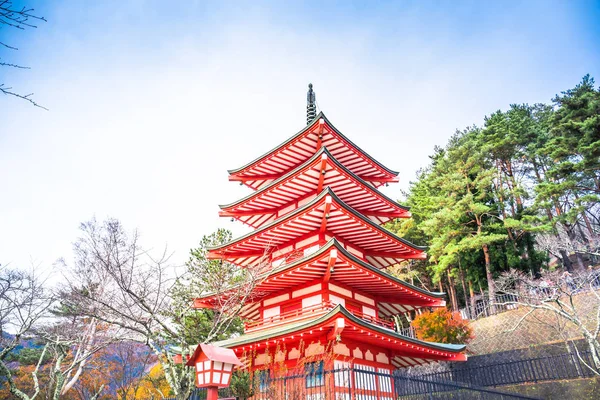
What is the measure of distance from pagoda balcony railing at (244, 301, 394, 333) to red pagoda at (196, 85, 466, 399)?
0.16ft

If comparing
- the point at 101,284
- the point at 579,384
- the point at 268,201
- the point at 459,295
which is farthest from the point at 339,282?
the point at 459,295

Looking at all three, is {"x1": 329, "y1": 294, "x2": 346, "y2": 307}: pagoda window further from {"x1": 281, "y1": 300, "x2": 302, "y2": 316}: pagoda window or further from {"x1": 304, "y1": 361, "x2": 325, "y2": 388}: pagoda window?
{"x1": 304, "y1": 361, "x2": 325, "y2": 388}: pagoda window

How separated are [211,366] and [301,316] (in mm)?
6767

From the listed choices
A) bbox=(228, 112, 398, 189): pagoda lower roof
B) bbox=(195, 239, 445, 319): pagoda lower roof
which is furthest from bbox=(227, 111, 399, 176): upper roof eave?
bbox=(195, 239, 445, 319): pagoda lower roof

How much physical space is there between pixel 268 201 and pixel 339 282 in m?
5.21

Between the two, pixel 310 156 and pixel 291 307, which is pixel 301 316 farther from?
pixel 310 156

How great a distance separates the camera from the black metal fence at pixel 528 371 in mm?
15117

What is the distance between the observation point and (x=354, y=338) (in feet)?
46.2

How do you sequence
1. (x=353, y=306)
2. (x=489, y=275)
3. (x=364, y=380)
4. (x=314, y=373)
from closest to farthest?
(x=314, y=373)
(x=364, y=380)
(x=353, y=306)
(x=489, y=275)

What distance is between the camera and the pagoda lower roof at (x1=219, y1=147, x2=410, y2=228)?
1614 cm

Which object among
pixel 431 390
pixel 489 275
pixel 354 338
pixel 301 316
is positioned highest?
pixel 489 275

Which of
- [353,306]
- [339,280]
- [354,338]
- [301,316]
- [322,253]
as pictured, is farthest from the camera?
[353,306]

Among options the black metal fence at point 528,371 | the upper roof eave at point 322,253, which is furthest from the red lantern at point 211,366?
the black metal fence at point 528,371

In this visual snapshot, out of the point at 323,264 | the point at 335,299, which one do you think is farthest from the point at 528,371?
the point at 323,264
